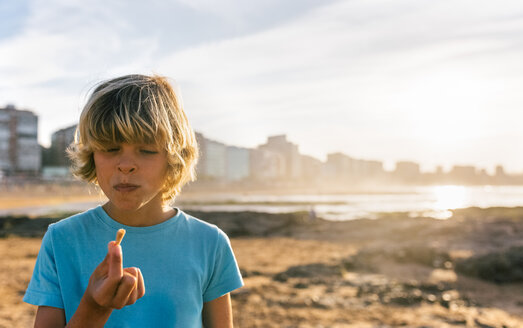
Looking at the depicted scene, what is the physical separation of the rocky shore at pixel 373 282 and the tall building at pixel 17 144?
58123 millimetres

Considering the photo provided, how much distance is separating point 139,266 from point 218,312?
1.01ft

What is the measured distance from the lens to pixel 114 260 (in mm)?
967

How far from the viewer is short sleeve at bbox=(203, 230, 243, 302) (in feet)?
4.49

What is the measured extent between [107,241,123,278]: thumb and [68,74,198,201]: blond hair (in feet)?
1.37

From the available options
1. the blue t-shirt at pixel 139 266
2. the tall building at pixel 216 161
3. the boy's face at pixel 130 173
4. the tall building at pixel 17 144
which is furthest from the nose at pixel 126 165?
the tall building at pixel 216 161

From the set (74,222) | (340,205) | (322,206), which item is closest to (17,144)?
(322,206)

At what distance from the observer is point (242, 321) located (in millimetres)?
5691

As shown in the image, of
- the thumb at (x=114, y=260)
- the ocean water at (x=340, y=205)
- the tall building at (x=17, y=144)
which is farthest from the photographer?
the tall building at (x=17, y=144)

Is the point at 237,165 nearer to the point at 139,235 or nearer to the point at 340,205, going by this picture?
the point at 340,205

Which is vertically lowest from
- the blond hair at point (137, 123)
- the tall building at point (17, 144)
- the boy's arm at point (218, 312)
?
the boy's arm at point (218, 312)

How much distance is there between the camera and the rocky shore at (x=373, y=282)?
5.88m

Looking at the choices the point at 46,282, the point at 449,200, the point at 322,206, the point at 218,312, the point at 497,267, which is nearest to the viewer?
the point at 46,282

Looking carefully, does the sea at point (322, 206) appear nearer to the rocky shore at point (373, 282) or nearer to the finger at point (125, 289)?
the rocky shore at point (373, 282)

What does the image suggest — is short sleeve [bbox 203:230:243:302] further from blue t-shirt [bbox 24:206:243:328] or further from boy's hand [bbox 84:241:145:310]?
boy's hand [bbox 84:241:145:310]
